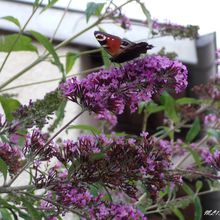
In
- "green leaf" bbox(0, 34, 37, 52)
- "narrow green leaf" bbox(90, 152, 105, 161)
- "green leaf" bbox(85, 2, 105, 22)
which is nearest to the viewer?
"narrow green leaf" bbox(90, 152, 105, 161)

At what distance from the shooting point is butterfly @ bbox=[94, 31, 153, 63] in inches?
25.8

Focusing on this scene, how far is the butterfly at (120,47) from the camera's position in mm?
655

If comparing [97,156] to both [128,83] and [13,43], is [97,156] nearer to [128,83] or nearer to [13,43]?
[128,83]

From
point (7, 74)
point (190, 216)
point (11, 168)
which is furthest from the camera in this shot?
point (7, 74)

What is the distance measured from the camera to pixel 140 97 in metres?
0.65

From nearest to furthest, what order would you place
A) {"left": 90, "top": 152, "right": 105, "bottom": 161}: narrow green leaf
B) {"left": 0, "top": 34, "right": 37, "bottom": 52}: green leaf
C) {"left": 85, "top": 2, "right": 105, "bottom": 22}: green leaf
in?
{"left": 90, "top": 152, "right": 105, "bottom": 161}: narrow green leaf
{"left": 0, "top": 34, "right": 37, "bottom": 52}: green leaf
{"left": 85, "top": 2, "right": 105, "bottom": 22}: green leaf

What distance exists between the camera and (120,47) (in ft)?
2.23

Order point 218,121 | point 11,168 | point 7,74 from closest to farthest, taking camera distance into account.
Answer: point 11,168 → point 218,121 → point 7,74

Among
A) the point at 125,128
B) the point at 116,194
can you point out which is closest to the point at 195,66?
the point at 125,128

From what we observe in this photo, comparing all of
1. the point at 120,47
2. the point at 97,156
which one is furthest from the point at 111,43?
the point at 97,156

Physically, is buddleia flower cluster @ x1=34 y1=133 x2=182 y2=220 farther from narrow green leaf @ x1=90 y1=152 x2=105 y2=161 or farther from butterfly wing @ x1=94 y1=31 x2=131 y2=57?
butterfly wing @ x1=94 y1=31 x2=131 y2=57

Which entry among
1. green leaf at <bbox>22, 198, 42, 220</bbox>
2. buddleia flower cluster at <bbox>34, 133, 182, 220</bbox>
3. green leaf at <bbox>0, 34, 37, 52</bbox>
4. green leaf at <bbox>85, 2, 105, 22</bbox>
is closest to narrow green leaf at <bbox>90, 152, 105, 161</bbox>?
buddleia flower cluster at <bbox>34, 133, 182, 220</bbox>

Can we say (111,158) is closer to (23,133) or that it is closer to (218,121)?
(23,133)

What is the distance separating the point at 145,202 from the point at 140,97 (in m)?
0.47
